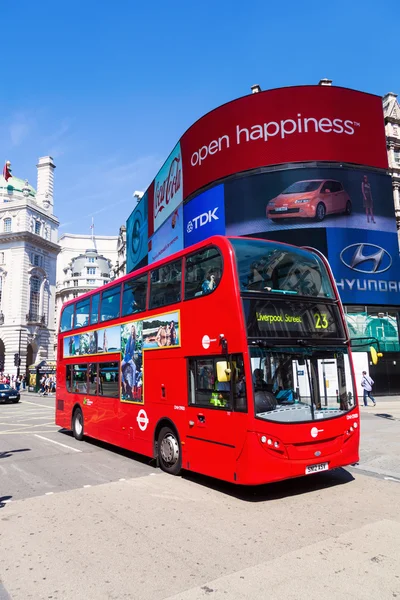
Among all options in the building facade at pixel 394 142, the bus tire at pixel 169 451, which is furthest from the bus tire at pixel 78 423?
the building facade at pixel 394 142

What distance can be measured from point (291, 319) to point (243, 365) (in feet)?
4.01

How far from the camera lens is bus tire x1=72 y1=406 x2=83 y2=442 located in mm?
12366

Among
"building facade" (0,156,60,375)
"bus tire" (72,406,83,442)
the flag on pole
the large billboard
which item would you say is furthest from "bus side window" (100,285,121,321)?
the flag on pole

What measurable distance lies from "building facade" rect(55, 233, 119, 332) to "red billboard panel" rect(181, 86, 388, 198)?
7128 centimetres

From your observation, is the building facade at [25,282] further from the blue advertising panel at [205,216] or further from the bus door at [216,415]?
the bus door at [216,415]

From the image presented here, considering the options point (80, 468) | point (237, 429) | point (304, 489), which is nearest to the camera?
point (237, 429)

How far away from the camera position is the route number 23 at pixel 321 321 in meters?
7.19

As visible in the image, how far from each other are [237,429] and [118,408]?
447 cm

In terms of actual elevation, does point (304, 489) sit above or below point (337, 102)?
below

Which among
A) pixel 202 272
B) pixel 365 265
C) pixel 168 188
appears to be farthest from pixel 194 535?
pixel 168 188

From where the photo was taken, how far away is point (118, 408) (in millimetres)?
10008

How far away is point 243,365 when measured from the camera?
631 centimetres

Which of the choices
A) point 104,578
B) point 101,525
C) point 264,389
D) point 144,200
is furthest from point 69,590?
point 144,200

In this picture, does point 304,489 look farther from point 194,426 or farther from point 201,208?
point 201,208
